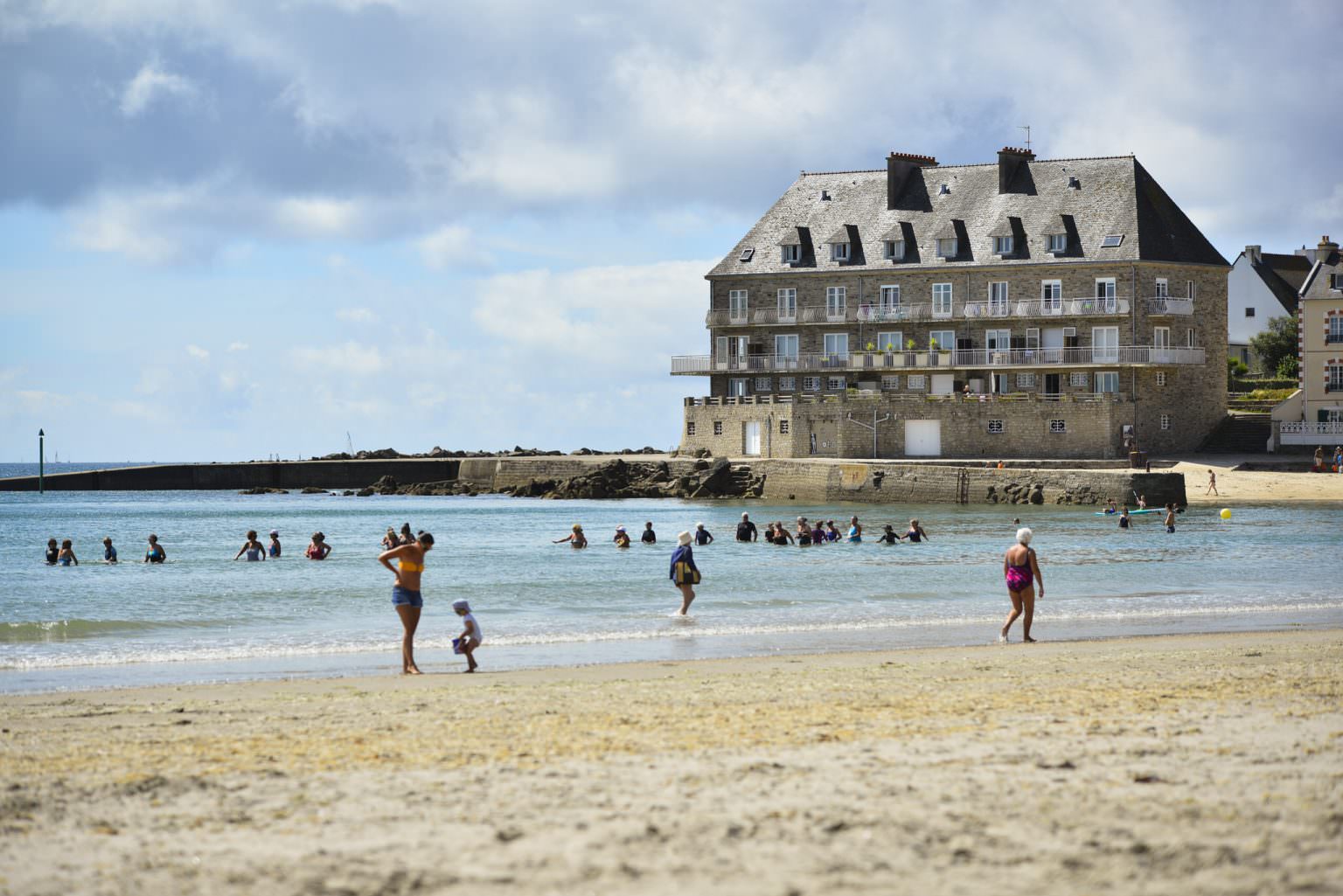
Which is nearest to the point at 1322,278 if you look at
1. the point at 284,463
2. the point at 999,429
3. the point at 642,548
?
the point at 999,429

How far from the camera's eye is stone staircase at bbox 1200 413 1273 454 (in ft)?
188

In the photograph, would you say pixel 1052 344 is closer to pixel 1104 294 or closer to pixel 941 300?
pixel 1104 294

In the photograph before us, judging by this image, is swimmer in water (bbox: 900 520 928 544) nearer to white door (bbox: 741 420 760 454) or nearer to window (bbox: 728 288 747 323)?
white door (bbox: 741 420 760 454)

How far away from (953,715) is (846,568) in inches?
708

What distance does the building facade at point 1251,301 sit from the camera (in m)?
77.4

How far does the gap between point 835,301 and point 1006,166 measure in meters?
9.58

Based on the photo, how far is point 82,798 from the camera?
7254 mm

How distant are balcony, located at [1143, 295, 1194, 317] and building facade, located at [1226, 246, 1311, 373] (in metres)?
21.2

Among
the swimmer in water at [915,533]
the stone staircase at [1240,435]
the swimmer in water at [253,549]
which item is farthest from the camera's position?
the stone staircase at [1240,435]

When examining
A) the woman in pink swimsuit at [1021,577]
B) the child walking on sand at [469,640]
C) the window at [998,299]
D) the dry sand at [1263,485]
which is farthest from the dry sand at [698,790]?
the window at [998,299]

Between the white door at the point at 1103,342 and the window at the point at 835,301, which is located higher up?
the window at the point at 835,301

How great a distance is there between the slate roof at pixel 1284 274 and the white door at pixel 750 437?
117 ft

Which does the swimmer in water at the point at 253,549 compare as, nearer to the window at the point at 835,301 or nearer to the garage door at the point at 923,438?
the garage door at the point at 923,438

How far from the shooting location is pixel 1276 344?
239ft
